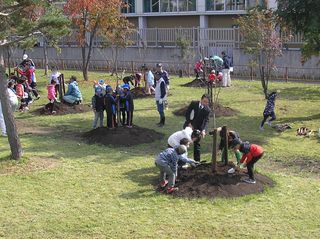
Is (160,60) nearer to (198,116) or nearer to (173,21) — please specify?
(173,21)

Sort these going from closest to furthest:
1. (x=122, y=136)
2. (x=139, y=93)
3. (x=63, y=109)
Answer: (x=122, y=136) → (x=63, y=109) → (x=139, y=93)

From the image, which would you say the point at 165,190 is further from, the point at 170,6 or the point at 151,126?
the point at 170,6

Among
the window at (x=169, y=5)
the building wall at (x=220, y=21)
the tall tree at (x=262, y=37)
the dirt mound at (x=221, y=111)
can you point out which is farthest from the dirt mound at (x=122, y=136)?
the window at (x=169, y=5)

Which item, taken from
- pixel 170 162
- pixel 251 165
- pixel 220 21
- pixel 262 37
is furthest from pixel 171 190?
pixel 220 21

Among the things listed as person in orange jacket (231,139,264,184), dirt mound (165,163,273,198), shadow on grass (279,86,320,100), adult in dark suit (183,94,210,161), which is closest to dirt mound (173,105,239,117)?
shadow on grass (279,86,320,100)

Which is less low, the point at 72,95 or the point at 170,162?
the point at 72,95

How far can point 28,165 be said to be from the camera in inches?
459

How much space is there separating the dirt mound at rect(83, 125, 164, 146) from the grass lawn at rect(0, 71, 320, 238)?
34 cm

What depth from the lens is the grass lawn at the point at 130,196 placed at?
322 inches

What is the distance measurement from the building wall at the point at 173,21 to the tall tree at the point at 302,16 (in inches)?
976

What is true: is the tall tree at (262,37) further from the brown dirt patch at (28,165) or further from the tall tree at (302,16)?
the brown dirt patch at (28,165)

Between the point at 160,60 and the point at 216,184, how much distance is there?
1071 inches

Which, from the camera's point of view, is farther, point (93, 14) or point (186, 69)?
point (186, 69)

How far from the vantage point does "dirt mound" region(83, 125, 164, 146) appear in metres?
13.8
